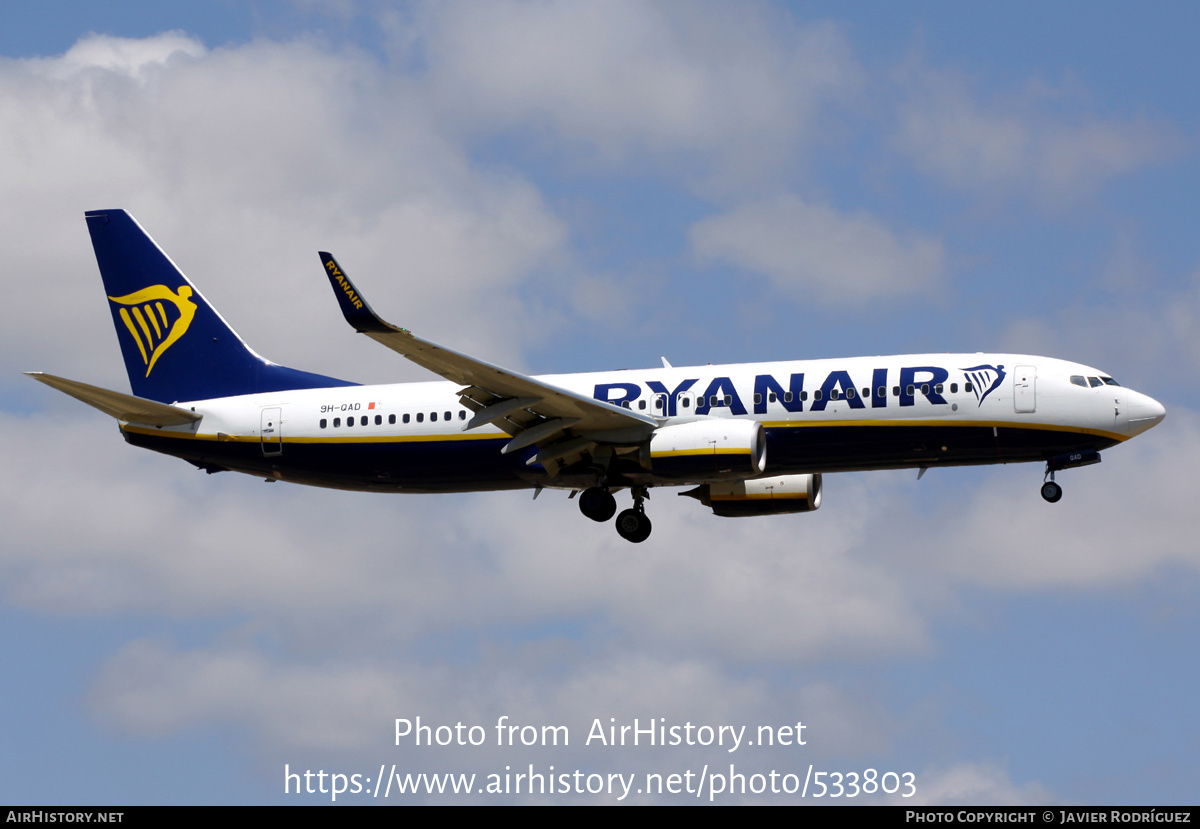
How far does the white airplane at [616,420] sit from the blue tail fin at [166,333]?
2.9 inches

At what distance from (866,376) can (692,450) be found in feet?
17.6

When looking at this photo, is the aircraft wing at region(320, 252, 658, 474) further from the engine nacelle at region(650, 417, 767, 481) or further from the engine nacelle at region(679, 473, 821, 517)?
the engine nacelle at region(679, 473, 821, 517)

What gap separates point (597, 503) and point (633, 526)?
2031 mm

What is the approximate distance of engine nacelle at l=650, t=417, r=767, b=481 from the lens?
42.2 m

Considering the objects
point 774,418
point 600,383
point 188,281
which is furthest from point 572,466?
point 188,281

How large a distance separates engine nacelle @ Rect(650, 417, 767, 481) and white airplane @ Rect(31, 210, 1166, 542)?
0.06 meters

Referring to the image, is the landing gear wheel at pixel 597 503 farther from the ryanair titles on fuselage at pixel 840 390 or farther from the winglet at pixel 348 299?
the winglet at pixel 348 299

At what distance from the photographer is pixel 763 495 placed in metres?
49.2

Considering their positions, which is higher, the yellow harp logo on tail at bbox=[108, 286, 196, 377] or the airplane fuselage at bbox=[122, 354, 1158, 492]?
the yellow harp logo on tail at bbox=[108, 286, 196, 377]

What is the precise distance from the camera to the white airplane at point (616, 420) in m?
42.4

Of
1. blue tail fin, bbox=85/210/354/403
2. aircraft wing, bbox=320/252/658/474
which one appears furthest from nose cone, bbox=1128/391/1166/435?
blue tail fin, bbox=85/210/354/403

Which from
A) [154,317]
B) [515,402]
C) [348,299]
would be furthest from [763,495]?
[154,317]

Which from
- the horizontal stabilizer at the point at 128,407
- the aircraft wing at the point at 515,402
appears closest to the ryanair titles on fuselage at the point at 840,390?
the aircraft wing at the point at 515,402

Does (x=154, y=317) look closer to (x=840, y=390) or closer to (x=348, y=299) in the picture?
(x=348, y=299)
